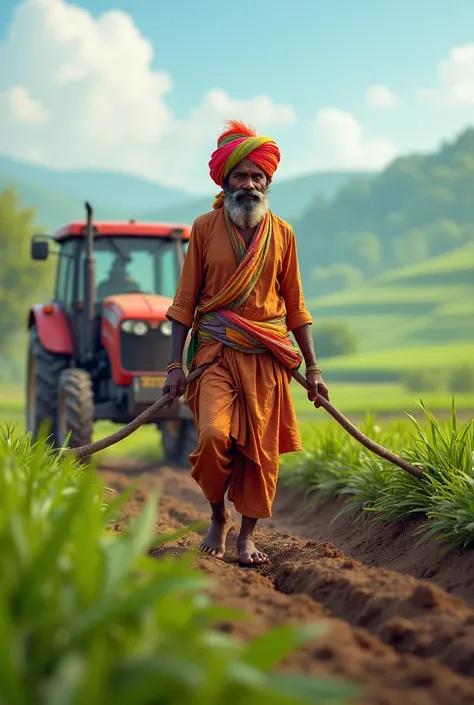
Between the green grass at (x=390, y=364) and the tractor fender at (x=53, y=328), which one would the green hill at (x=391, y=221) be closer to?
the green grass at (x=390, y=364)

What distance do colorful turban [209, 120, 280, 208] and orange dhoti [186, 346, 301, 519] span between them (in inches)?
38.7

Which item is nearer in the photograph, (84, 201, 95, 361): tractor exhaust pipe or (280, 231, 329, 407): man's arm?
(280, 231, 329, 407): man's arm

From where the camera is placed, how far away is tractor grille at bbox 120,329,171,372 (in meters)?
10.4

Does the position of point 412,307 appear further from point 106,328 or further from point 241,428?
point 241,428

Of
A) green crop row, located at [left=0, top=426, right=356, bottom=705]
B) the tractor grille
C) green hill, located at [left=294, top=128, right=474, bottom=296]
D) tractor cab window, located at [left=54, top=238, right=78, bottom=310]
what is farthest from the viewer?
green hill, located at [left=294, top=128, right=474, bottom=296]

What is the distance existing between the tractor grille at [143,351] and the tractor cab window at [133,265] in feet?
2.65

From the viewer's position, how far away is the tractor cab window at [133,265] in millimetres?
10961

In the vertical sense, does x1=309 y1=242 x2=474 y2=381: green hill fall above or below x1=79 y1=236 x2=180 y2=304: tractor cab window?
above

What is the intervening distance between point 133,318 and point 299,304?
4483 millimetres

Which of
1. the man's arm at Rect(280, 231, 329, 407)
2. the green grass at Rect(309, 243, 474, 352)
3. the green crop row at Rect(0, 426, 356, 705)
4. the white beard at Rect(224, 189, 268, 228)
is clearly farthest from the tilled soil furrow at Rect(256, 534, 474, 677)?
the green grass at Rect(309, 243, 474, 352)

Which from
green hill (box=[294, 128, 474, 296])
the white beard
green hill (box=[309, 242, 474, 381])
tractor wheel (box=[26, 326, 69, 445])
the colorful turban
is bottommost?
tractor wheel (box=[26, 326, 69, 445])

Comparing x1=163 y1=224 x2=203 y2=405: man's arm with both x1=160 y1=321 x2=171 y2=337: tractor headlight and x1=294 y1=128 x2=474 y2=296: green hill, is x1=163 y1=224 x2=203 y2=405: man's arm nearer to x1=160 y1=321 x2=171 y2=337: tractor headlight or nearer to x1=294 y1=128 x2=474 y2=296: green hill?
x1=160 y1=321 x2=171 y2=337: tractor headlight

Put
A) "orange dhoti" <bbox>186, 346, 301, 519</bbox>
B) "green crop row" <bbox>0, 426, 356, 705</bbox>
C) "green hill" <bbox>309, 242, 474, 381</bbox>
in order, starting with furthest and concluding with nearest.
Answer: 1. "green hill" <bbox>309, 242, 474, 381</bbox>
2. "orange dhoti" <bbox>186, 346, 301, 519</bbox>
3. "green crop row" <bbox>0, 426, 356, 705</bbox>

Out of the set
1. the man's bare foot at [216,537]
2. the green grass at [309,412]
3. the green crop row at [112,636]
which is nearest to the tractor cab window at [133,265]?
the green grass at [309,412]
